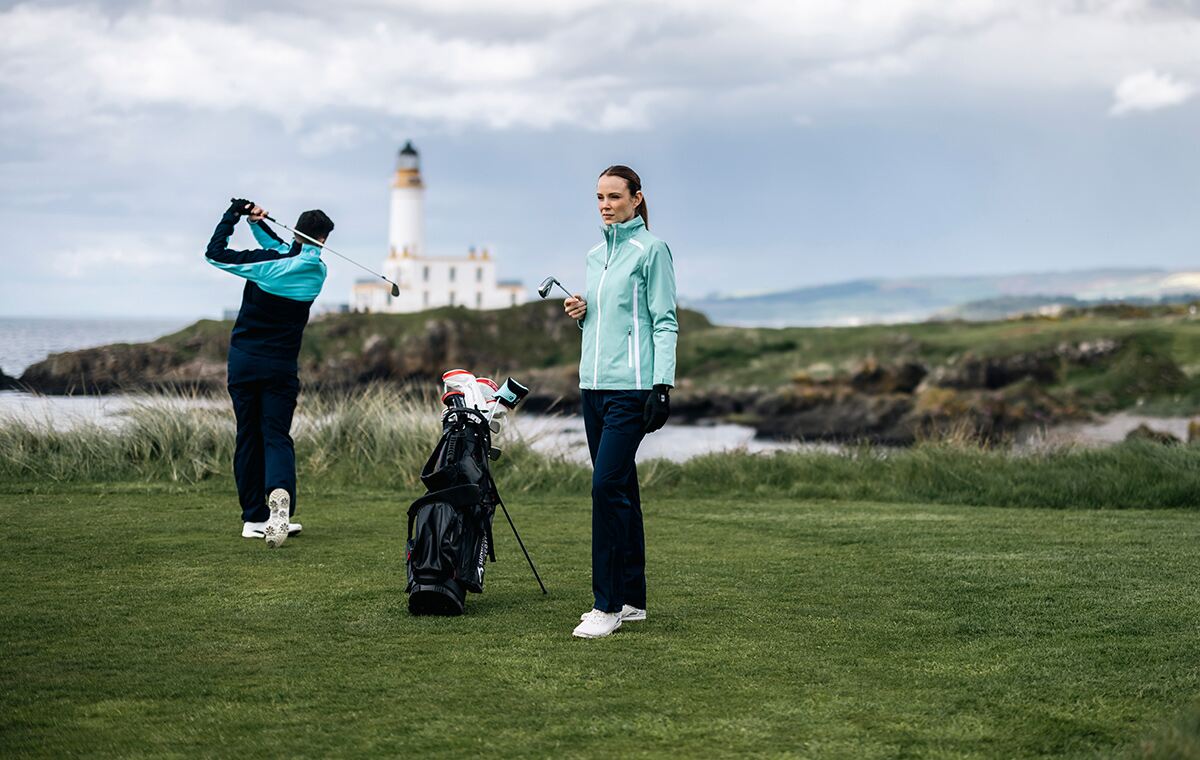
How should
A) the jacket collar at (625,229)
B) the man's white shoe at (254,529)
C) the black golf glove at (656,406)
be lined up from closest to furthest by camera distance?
the black golf glove at (656,406) → the jacket collar at (625,229) → the man's white shoe at (254,529)

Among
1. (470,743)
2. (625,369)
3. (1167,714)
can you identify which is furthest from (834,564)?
(470,743)

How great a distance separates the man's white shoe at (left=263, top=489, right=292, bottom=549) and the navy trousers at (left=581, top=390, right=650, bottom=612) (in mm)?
2605

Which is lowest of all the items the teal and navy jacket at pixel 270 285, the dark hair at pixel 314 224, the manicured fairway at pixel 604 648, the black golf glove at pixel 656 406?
the manicured fairway at pixel 604 648

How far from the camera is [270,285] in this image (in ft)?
25.7

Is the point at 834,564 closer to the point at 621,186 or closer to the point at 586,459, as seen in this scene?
the point at 621,186

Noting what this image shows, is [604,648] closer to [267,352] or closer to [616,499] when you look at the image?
[616,499]

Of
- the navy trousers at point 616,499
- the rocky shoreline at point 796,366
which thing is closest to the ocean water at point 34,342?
the rocky shoreline at point 796,366

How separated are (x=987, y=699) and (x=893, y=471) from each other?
7.85 metres

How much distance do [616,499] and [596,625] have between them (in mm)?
563

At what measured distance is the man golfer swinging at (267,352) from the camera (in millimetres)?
7797

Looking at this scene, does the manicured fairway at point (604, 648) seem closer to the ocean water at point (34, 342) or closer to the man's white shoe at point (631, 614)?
the man's white shoe at point (631, 614)

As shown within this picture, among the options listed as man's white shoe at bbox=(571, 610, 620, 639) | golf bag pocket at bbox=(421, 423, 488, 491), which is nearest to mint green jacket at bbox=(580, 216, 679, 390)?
golf bag pocket at bbox=(421, 423, 488, 491)

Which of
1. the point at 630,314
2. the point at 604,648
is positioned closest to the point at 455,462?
the point at 630,314

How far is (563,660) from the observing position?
5117mm
